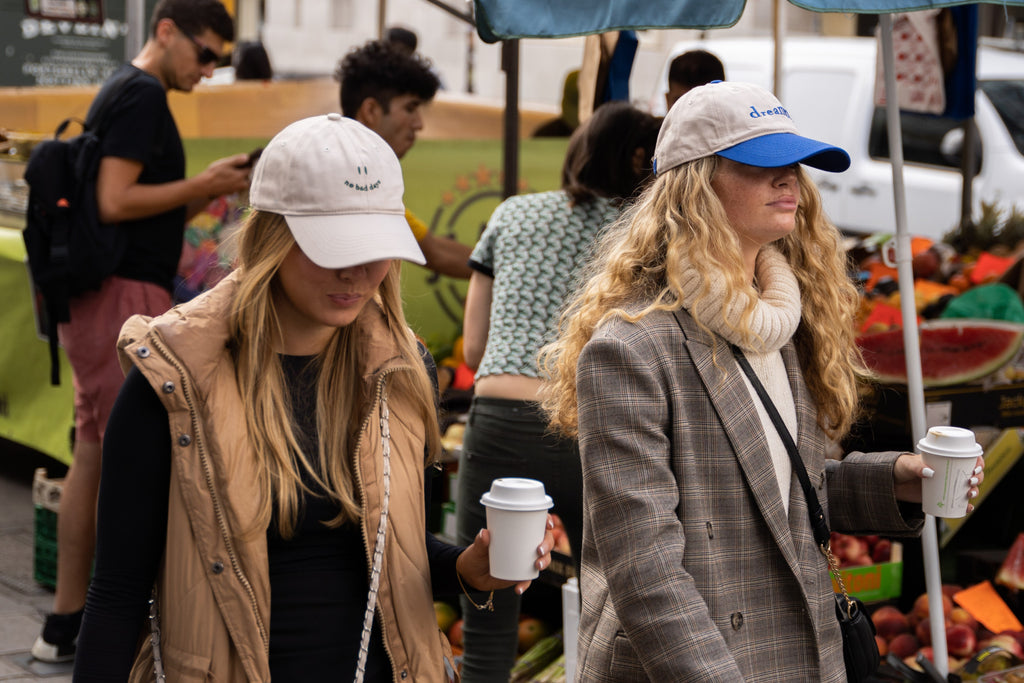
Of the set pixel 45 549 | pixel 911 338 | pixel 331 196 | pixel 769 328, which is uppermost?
pixel 331 196

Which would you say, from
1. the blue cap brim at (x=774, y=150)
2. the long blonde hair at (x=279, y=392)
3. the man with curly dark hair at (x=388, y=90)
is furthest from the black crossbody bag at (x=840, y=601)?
the man with curly dark hair at (x=388, y=90)

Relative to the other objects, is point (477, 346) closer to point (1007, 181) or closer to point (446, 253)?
point (446, 253)

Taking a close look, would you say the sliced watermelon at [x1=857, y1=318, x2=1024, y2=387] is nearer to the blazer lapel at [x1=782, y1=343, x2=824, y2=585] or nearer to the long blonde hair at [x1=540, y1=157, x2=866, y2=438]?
the long blonde hair at [x1=540, y1=157, x2=866, y2=438]

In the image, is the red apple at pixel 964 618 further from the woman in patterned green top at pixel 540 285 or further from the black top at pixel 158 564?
the black top at pixel 158 564

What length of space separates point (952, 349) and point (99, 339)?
316 cm

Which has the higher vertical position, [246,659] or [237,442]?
[237,442]

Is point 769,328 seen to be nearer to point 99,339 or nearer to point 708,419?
point 708,419

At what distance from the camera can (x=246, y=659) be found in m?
1.73

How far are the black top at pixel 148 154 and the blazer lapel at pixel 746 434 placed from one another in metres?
2.70

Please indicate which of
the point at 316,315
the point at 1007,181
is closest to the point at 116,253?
the point at 316,315

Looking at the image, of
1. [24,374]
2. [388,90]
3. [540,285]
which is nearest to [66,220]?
[388,90]

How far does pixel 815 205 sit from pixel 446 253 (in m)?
2.05

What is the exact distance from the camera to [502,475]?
338 centimetres

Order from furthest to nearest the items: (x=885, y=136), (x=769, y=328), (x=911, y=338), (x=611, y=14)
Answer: (x=885, y=136) → (x=911, y=338) → (x=611, y=14) → (x=769, y=328)
